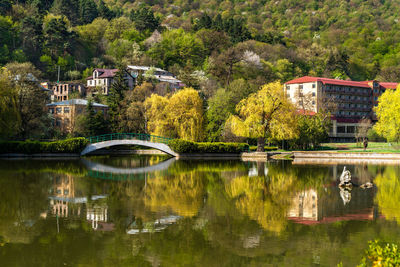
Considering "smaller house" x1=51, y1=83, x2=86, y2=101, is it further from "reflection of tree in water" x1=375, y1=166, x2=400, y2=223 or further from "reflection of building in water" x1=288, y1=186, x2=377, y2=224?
"reflection of building in water" x1=288, y1=186, x2=377, y2=224

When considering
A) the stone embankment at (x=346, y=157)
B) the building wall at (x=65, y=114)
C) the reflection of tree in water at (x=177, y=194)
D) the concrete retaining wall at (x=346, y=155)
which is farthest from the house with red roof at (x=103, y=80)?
the reflection of tree in water at (x=177, y=194)

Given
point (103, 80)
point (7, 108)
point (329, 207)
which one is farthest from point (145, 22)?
point (329, 207)

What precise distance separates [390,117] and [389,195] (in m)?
46.5

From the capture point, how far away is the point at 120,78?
75.8m

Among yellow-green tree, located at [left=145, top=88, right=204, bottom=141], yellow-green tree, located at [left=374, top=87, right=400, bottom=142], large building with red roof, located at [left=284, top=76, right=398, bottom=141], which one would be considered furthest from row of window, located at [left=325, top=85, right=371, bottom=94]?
yellow-green tree, located at [left=145, top=88, right=204, bottom=141]

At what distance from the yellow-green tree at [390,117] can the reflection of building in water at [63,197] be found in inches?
1934

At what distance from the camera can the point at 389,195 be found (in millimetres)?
23453

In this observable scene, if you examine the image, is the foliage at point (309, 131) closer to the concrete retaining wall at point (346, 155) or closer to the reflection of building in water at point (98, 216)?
the concrete retaining wall at point (346, 155)

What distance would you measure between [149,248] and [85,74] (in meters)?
101

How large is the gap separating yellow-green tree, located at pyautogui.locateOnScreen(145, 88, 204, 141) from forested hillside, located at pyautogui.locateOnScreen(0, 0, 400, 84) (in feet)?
115

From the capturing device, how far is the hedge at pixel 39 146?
52.0 metres

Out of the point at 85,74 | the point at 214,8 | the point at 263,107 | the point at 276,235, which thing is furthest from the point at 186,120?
the point at 214,8

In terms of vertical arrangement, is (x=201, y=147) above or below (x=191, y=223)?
above

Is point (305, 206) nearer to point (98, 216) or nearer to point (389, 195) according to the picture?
point (389, 195)
